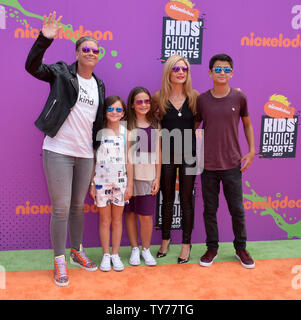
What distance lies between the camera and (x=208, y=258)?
9.53ft

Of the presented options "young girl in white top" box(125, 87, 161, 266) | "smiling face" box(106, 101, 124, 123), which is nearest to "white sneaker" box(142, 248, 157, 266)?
"young girl in white top" box(125, 87, 161, 266)

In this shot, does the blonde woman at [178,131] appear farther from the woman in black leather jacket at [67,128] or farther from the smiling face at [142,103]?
the woman in black leather jacket at [67,128]

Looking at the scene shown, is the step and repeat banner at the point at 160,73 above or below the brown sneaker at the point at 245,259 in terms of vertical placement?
above

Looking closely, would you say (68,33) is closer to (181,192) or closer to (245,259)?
(181,192)

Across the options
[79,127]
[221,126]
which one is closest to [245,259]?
[221,126]

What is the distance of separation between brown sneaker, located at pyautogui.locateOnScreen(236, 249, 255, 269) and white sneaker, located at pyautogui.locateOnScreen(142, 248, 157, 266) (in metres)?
0.72

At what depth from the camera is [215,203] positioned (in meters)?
2.92

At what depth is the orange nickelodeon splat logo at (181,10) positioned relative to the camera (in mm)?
3027

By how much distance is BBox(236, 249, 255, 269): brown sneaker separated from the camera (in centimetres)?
286

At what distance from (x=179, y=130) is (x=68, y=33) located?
122 cm

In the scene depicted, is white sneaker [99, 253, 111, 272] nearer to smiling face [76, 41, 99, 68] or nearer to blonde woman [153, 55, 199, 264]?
blonde woman [153, 55, 199, 264]

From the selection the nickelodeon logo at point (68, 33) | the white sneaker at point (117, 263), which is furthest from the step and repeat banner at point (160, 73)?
the white sneaker at point (117, 263)

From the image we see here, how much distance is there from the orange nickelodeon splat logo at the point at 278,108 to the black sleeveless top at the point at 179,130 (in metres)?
0.92

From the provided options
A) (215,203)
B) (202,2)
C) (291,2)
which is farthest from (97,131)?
(291,2)
